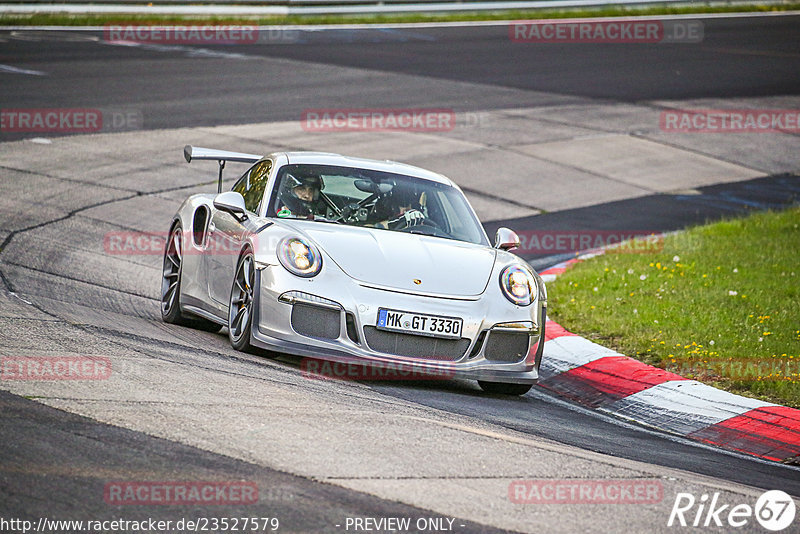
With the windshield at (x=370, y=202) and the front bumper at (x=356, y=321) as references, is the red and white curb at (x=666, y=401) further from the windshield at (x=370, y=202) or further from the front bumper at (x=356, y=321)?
the windshield at (x=370, y=202)

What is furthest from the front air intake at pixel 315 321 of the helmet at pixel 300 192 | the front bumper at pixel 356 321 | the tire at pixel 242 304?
the helmet at pixel 300 192

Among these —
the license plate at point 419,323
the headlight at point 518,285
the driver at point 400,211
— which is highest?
the driver at point 400,211

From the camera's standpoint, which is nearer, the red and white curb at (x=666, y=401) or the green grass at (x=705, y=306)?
the red and white curb at (x=666, y=401)

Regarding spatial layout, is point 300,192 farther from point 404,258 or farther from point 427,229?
point 404,258

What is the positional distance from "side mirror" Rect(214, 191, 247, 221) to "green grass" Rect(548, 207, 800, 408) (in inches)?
116

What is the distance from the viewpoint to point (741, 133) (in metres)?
20.2

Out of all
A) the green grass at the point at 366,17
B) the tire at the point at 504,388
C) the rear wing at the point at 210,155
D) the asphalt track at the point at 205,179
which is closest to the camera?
the asphalt track at the point at 205,179

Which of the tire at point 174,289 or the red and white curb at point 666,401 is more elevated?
the tire at point 174,289

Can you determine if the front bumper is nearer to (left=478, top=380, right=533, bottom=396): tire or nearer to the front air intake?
the front air intake

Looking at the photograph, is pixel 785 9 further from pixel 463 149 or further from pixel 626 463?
pixel 626 463

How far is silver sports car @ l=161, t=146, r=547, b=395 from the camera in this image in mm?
6730

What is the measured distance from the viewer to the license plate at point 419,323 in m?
6.70

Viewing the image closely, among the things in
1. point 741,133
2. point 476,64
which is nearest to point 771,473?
point 741,133

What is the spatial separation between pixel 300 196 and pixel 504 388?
1.96 meters
